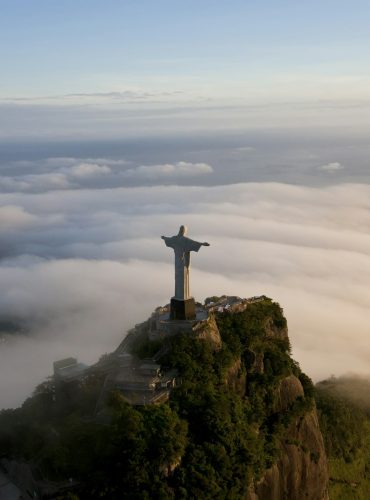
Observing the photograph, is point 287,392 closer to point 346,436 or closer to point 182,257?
point 182,257

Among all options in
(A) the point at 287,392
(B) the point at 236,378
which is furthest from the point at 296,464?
(B) the point at 236,378

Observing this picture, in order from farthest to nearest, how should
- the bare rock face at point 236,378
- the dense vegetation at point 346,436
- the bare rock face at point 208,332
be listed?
the dense vegetation at point 346,436 < the bare rock face at point 208,332 < the bare rock face at point 236,378

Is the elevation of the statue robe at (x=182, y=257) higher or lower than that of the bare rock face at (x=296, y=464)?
higher

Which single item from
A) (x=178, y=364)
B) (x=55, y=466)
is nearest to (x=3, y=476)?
(x=55, y=466)

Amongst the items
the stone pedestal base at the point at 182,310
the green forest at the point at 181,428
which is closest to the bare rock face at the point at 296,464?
the green forest at the point at 181,428

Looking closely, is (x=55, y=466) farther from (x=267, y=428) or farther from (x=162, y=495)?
(x=267, y=428)

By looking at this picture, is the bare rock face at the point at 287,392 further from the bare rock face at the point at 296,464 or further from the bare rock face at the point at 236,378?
the bare rock face at the point at 236,378

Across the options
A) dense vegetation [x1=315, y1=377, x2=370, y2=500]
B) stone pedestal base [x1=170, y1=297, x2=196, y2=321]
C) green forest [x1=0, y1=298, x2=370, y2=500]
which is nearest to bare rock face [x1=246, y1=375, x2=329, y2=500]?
green forest [x1=0, y1=298, x2=370, y2=500]

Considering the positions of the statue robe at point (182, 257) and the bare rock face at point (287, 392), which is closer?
the statue robe at point (182, 257)
